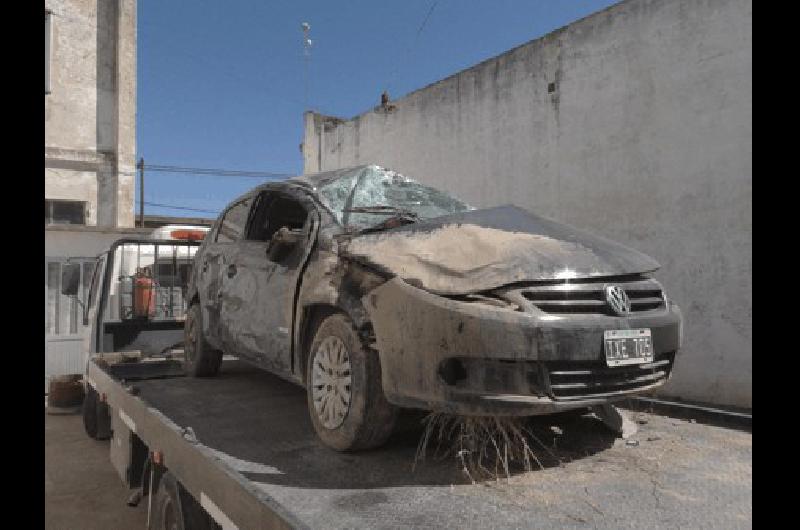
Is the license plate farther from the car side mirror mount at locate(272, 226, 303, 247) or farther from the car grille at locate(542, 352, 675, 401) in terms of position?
the car side mirror mount at locate(272, 226, 303, 247)

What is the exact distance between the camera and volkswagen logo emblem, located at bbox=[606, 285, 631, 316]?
7.99 ft

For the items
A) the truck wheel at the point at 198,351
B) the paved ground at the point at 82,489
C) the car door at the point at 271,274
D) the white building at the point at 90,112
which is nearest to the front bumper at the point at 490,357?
the car door at the point at 271,274

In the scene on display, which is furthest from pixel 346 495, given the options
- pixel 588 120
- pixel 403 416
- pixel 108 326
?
pixel 588 120

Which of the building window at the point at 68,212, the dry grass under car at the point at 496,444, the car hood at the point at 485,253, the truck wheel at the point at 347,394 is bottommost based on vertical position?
the dry grass under car at the point at 496,444

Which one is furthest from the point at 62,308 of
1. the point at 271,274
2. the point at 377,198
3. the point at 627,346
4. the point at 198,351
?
the point at 627,346

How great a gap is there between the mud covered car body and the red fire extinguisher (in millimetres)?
3652

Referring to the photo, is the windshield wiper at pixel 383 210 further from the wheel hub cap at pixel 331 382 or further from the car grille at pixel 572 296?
the car grille at pixel 572 296

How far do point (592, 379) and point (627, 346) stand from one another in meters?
0.21

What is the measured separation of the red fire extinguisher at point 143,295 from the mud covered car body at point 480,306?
3652mm

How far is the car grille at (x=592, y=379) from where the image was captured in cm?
234
